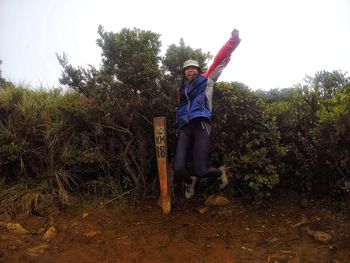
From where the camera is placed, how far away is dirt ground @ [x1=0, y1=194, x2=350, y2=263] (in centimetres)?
407

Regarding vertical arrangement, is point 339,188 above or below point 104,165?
below

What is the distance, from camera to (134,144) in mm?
5703

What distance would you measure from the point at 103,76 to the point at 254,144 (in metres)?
2.46

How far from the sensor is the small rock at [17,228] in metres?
4.64

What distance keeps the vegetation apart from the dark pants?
347mm

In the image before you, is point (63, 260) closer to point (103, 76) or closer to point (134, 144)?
point (134, 144)

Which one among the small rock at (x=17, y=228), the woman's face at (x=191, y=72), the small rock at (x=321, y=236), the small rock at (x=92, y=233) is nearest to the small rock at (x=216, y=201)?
the small rock at (x=321, y=236)

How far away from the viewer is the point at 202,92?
5.12 meters

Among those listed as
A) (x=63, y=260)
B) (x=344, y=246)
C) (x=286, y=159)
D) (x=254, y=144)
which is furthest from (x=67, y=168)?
(x=344, y=246)

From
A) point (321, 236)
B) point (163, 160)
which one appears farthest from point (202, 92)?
point (321, 236)

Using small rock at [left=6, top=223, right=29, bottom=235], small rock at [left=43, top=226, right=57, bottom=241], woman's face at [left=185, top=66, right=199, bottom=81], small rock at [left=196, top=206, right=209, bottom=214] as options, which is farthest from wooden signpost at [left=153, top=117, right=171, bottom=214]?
small rock at [left=6, top=223, right=29, bottom=235]

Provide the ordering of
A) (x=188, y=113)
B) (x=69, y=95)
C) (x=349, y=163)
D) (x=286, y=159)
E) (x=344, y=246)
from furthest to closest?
(x=69, y=95) → (x=286, y=159) → (x=188, y=113) → (x=349, y=163) → (x=344, y=246)

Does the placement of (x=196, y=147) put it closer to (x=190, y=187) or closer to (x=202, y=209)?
(x=190, y=187)

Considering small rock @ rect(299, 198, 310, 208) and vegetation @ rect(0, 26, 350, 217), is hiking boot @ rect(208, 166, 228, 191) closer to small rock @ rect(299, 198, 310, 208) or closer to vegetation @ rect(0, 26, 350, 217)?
vegetation @ rect(0, 26, 350, 217)
